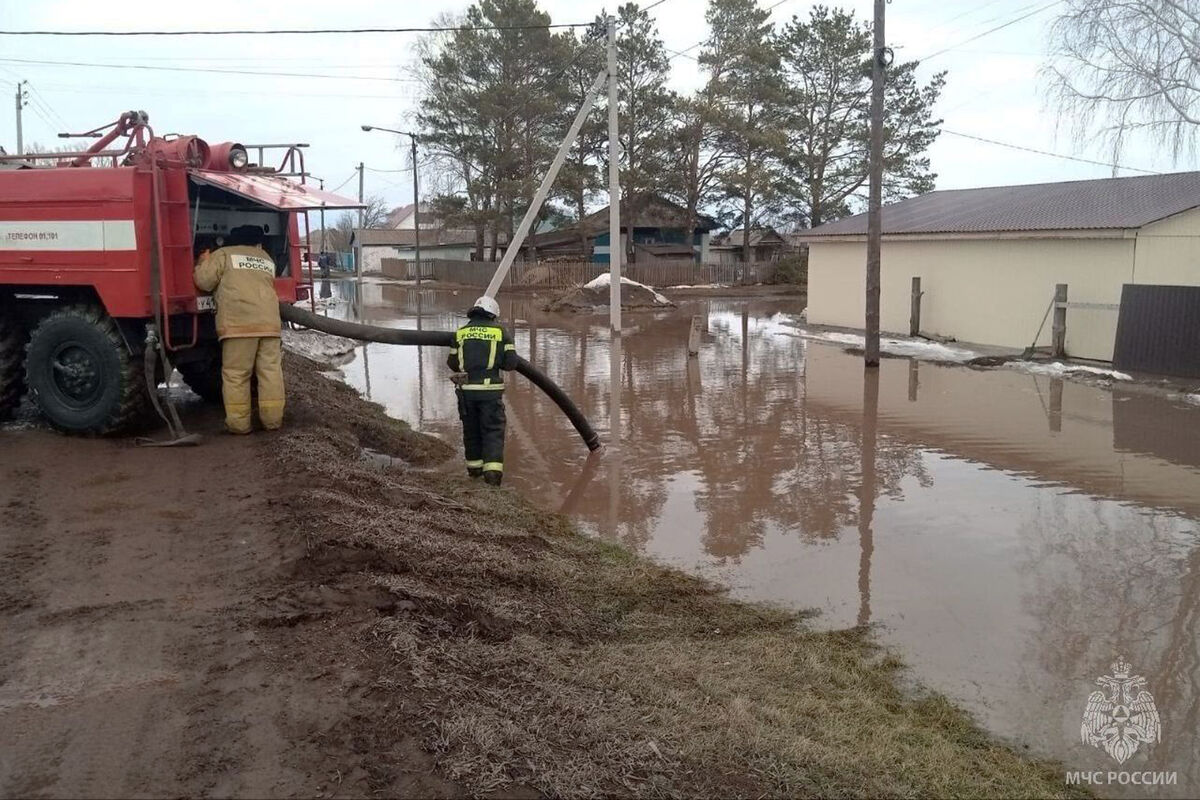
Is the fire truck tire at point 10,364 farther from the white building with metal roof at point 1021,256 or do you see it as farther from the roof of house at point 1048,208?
the roof of house at point 1048,208

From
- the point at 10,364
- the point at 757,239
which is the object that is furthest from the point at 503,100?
the point at 10,364

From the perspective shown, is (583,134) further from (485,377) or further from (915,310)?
(485,377)

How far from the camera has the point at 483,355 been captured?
8375mm

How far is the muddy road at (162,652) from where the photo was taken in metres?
3.14

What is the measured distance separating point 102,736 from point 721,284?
48.4 m

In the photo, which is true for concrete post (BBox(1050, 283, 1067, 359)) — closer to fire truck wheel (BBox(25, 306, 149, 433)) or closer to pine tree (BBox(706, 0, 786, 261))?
fire truck wheel (BBox(25, 306, 149, 433))

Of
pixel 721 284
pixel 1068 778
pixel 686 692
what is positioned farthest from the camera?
pixel 721 284

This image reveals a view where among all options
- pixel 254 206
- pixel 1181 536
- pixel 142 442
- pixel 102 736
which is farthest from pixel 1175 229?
pixel 102 736

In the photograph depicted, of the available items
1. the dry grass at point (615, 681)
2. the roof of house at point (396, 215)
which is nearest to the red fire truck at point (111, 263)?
the dry grass at point (615, 681)

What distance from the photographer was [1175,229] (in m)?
16.3

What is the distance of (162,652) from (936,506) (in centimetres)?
643

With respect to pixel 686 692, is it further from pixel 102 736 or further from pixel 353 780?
pixel 102 736

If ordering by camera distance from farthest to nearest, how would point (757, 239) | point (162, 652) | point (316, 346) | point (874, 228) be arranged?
1. point (757, 239)
2. point (316, 346)
3. point (874, 228)
4. point (162, 652)

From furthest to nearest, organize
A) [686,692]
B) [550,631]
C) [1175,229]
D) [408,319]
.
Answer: [408,319] < [1175,229] < [550,631] < [686,692]
